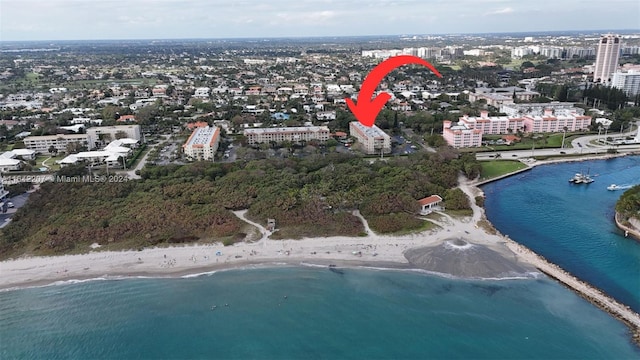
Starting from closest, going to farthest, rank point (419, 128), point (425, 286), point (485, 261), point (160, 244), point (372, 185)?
point (425, 286) < point (485, 261) < point (160, 244) < point (372, 185) < point (419, 128)

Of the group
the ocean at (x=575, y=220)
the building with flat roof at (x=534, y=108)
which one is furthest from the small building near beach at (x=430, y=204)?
the building with flat roof at (x=534, y=108)

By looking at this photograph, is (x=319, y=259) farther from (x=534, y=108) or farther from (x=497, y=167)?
(x=534, y=108)

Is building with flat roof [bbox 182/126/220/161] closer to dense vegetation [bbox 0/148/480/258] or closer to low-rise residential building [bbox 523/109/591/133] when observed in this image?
dense vegetation [bbox 0/148/480/258]

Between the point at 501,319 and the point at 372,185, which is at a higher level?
the point at 372,185

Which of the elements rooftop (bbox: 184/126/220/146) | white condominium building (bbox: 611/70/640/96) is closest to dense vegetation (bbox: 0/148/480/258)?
rooftop (bbox: 184/126/220/146)

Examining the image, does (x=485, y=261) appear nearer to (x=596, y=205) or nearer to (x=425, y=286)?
(x=425, y=286)

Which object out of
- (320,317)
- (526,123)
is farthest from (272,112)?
(320,317)

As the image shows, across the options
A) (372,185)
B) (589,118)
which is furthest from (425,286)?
(589,118)

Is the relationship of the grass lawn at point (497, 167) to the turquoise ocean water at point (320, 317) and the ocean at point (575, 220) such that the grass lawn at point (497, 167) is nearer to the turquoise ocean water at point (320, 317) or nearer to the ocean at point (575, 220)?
the ocean at point (575, 220)
